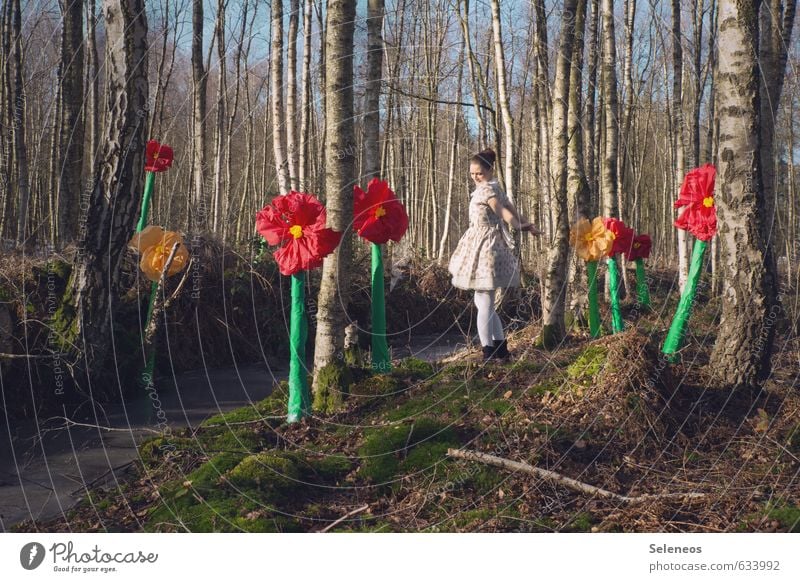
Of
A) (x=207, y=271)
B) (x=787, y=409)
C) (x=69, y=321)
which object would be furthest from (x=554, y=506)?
(x=207, y=271)

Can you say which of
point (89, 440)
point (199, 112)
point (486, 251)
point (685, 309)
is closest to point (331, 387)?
point (486, 251)

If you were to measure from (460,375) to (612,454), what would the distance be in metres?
1.52

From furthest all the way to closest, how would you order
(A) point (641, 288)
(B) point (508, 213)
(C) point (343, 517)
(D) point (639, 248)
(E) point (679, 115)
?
(E) point (679, 115) < (A) point (641, 288) < (D) point (639, 248) < (B) point (508, 213) < (C) point (343, 517)

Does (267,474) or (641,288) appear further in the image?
(641,288)

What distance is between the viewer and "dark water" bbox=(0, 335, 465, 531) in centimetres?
438

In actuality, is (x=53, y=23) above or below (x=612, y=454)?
above

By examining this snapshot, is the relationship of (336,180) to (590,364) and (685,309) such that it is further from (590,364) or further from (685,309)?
(685,309)

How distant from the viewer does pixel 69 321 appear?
6.12 metres

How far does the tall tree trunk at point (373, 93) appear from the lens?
263 inches

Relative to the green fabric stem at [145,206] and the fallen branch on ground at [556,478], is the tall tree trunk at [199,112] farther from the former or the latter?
the fallen branch on ground at [556,478]

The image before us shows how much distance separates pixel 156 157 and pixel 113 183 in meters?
0.86

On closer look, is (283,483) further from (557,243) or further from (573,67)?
(573,67)

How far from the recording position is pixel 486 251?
5652 millimetres

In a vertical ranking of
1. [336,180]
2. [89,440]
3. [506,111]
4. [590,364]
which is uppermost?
[506,111]
